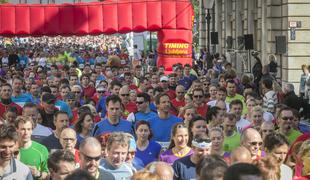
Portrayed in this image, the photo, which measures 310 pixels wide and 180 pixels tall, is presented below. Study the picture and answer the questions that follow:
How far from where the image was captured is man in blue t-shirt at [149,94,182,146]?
11.6 m

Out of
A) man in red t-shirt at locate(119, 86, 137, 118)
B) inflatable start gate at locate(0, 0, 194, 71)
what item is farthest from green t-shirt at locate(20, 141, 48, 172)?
inflatable start gate at locate(0, 0, 194, 71)

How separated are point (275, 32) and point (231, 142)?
64.4 feet

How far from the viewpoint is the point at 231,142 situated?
10273 millimetres

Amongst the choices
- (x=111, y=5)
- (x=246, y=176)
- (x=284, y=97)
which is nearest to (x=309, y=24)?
(x=111, y=5)

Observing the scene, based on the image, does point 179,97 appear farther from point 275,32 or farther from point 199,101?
point 275,32

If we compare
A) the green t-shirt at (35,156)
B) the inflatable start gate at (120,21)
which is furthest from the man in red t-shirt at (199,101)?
the inflatable start gate at (120,21)

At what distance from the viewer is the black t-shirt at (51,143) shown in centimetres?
985

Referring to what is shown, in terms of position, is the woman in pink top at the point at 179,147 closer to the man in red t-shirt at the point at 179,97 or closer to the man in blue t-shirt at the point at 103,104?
the man in blue t-shirt at the point at 103,104

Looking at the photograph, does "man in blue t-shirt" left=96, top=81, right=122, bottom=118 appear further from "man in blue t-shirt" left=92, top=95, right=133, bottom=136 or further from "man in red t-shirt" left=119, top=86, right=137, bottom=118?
"man in blue t-shirt" left=92, top=95, right=133, bottom=136

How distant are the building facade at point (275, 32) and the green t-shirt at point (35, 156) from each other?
18441mm

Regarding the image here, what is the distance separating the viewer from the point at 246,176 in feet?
15.5

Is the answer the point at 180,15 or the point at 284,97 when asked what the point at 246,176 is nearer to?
the point at 284,97

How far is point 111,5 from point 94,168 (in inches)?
948

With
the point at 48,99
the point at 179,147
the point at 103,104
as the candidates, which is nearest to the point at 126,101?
the point at 103,104
